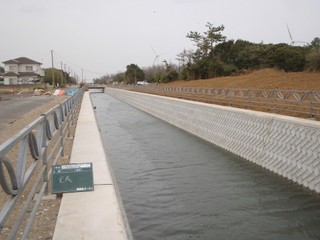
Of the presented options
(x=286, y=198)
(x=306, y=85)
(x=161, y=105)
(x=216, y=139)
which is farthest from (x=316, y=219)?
(x=161, y=105)

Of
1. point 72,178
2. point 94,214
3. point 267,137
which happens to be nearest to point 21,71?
point 267,137

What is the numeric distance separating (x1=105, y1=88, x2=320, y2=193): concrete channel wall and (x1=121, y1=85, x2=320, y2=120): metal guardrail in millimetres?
1349

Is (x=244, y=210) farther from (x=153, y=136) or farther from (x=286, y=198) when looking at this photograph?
(x=153, y=136)

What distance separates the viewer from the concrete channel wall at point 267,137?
9.79 metres

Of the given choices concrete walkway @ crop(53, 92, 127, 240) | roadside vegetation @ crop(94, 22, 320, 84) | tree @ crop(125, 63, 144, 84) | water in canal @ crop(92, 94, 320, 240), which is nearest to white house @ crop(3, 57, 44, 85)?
tree @ crop(125, 63, 144, 84)

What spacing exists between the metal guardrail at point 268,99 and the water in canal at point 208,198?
2.74 m

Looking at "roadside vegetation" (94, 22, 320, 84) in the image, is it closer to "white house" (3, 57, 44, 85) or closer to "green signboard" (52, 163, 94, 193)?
"green signboard" (52, 163, 94, 193)

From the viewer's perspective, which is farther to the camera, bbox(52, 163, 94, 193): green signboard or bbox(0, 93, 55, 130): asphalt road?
bbox(0, 93, 55, 130): asphalt road

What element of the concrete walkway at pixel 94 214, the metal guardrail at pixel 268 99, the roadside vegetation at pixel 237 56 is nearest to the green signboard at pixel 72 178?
the concrete walkway at pixel 94 214

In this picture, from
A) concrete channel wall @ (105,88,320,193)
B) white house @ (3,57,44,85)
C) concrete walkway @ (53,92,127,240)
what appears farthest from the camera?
white house @ (3,57,44,85)

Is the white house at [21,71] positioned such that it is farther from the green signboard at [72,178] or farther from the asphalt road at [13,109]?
the green signboard at [72,178]

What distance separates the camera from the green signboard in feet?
22.0

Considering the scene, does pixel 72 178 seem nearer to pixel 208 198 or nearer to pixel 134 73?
pixel 208 198

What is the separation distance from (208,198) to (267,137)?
3.68 meters
